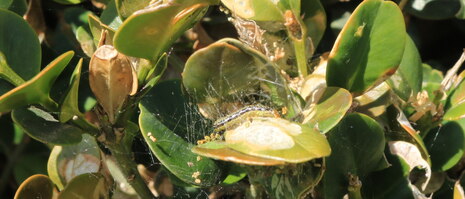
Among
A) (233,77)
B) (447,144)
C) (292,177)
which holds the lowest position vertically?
(447,144)

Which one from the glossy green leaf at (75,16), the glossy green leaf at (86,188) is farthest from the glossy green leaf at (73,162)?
the glossy green leaf at (75,16)

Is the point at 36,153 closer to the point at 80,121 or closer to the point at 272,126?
the point at 80,121

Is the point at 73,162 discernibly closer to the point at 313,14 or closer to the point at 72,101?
the point at 72,101

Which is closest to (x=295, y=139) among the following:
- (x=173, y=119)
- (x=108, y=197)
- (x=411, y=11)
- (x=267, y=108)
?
(x=267, y=108)

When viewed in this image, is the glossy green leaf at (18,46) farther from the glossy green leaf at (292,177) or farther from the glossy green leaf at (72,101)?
the glossy green leaf at (292,177)

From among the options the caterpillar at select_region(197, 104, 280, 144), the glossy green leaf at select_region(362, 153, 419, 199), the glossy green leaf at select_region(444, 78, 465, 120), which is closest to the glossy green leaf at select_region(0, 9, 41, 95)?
the caterpillar at select_region(197, 104, 280, 144)

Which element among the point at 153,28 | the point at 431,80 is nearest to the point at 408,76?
the point at 431,80

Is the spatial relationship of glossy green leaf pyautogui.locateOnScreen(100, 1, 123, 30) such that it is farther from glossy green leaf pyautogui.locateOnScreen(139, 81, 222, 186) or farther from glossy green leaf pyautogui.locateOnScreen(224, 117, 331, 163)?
glossy green leaf pyautogui.locateOnScreen(224, 117, 331, 163)
